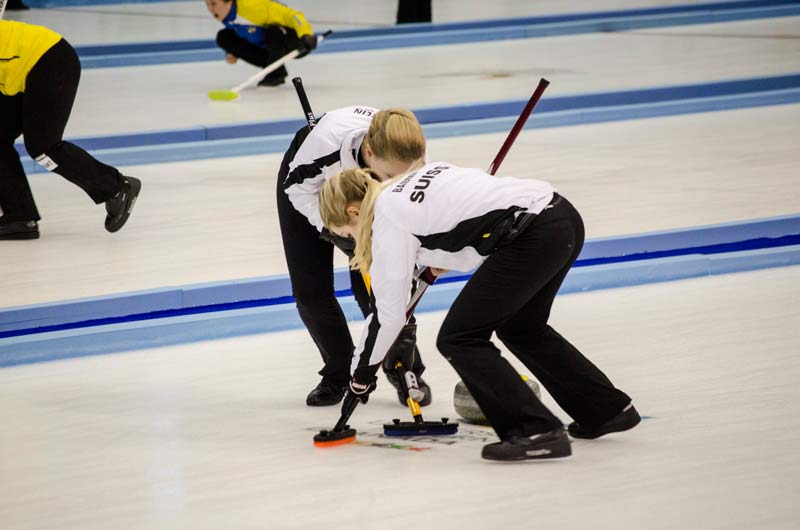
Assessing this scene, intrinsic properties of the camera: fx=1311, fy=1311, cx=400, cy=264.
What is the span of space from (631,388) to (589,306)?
0.94 metres

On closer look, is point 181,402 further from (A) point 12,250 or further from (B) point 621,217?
(B) point 621,217

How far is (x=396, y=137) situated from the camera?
3322 millimetres

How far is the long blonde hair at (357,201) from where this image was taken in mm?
3133

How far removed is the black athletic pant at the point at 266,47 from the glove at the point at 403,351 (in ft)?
19.2

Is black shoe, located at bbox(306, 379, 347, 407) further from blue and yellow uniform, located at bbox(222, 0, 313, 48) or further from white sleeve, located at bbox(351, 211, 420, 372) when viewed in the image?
blue and yellow uniform, located at bbox(222, 0, 313, 48)

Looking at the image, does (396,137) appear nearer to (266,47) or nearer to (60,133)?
(60,133)

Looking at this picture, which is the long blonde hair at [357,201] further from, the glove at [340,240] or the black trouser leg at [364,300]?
the black trouser leg at [364,300]

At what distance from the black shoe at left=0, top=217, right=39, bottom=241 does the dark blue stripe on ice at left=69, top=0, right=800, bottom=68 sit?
5.65 m

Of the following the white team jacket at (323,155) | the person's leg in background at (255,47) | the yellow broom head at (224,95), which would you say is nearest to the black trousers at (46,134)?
the white team jacket at (323,155)

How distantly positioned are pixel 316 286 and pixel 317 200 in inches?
11.6

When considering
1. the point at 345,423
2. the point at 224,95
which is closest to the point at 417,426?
the point at 345,423

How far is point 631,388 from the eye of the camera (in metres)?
3.82

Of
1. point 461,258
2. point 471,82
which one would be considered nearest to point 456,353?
point 461,258

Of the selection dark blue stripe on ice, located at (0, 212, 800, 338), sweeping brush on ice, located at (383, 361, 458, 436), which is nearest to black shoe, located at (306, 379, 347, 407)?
sweeping brush on ice, located at (383, 361, 458, 436)
